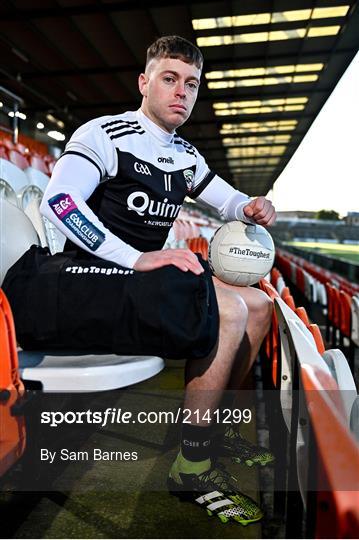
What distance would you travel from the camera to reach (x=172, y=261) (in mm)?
1206

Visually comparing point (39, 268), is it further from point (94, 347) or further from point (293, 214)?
point (293, 214)

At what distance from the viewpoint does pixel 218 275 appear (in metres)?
1.90

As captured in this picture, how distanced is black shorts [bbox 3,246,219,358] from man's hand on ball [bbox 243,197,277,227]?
59 centimetres

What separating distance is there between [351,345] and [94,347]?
211 cm

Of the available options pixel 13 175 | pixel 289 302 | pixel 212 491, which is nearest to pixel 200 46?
pixel 13 175

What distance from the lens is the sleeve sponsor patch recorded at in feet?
4.30

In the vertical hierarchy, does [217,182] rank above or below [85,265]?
above

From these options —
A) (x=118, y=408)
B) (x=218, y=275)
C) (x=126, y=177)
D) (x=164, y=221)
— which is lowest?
(x=118, y=408)

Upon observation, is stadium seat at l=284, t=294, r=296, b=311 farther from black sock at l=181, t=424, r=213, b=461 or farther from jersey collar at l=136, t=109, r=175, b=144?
jersey collar at l=136, t=109, r=175, b=144

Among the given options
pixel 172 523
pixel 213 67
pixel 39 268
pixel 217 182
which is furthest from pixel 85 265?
pixel 213 67

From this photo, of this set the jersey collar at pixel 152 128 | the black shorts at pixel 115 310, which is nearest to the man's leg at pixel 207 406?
the black shorts at pixel 115 310

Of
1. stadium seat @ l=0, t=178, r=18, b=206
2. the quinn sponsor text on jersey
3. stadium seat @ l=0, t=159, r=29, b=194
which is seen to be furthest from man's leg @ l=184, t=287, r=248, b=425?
stadium seat @ l=0, t=159, r=29, b=194

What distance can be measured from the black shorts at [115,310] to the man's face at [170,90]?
597mm

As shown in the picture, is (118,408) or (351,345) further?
(351,345)
